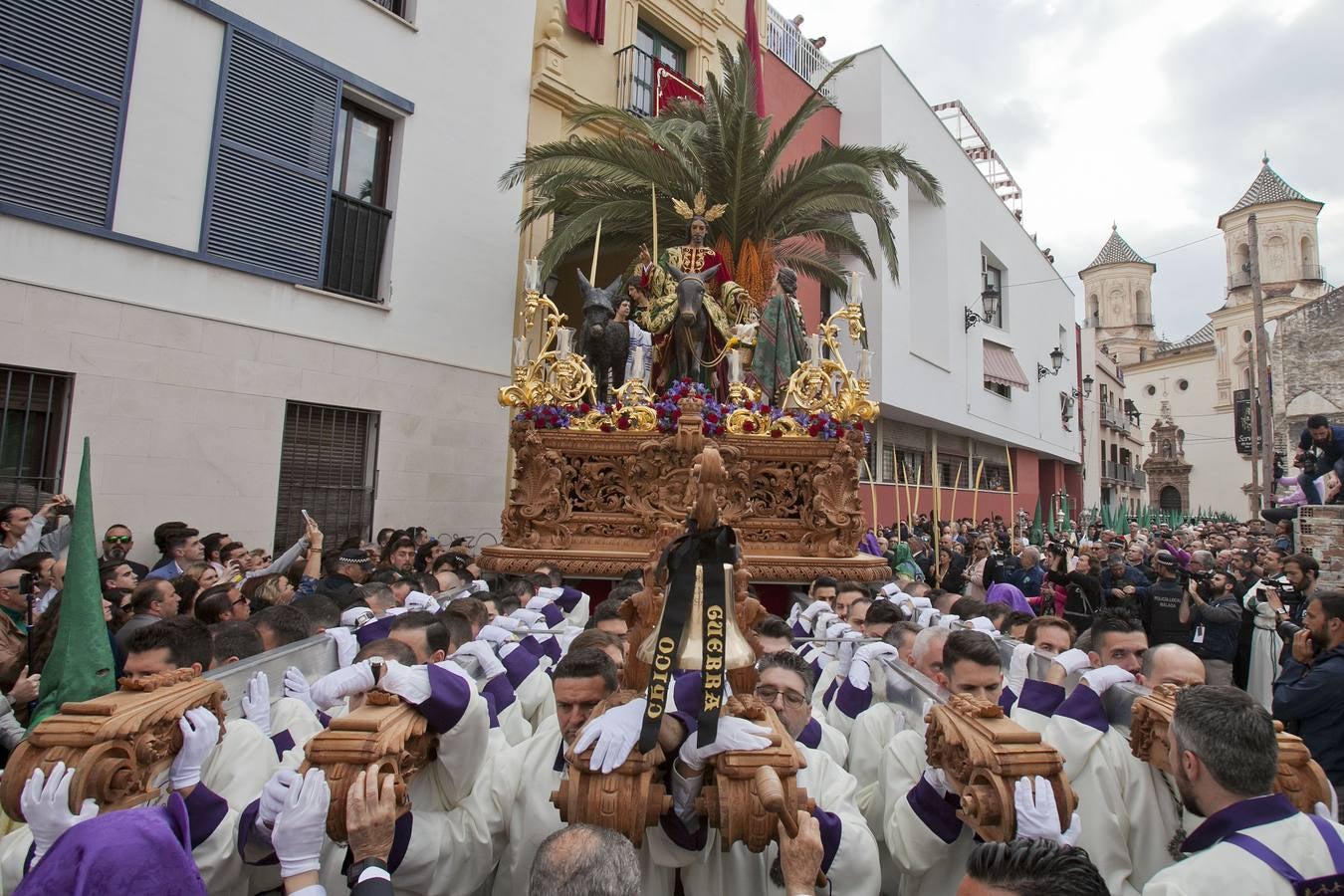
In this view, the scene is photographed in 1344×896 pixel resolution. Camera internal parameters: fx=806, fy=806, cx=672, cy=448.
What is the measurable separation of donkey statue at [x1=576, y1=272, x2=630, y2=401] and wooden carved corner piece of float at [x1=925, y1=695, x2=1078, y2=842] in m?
6.45

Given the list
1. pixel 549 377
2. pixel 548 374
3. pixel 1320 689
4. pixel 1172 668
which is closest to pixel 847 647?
pixel 1172 668

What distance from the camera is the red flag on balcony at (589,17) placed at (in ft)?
43.5

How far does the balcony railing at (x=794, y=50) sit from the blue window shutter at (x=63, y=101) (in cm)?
1353

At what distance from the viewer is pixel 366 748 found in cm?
199

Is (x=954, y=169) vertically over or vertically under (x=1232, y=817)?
over

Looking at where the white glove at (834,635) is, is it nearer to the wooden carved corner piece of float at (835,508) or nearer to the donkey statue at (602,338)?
the wooden carved corner piece of float at (835,508)

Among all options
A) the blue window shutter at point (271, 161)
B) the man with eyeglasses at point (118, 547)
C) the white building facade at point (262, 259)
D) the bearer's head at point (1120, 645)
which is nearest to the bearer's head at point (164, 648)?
the bearer's head at point (1120, 645)

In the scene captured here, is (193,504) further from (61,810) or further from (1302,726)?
(1302,726)

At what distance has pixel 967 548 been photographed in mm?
13039

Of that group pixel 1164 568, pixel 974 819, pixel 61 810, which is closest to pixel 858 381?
pixel 1164 568

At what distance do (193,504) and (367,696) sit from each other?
24.7ft

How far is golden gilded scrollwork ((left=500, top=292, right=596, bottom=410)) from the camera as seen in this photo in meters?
7.81

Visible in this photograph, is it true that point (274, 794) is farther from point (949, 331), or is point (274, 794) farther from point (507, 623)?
point (949, 331)

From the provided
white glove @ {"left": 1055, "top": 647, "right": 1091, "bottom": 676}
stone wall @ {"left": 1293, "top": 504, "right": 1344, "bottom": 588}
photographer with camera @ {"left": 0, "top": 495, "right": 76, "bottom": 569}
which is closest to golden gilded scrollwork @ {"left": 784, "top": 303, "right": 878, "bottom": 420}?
white glove @ {"left": 1055, "top": 647, "right": 1091, "bottom": 676}
